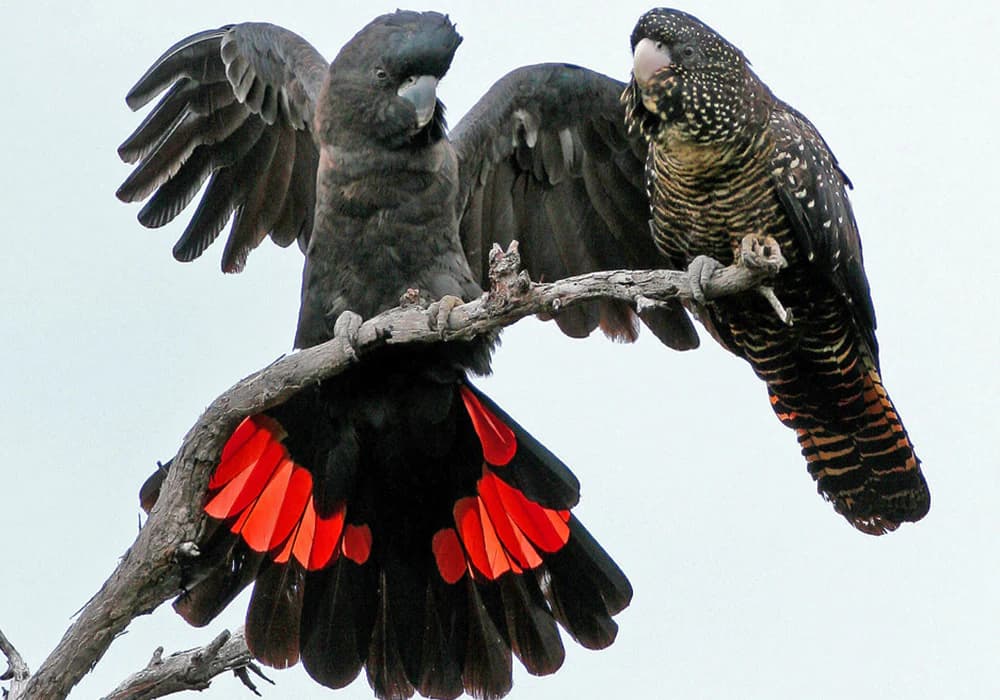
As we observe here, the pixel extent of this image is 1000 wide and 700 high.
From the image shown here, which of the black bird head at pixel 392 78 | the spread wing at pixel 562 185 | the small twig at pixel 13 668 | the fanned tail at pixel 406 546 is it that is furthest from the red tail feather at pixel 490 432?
the small twig at pixel 13 668

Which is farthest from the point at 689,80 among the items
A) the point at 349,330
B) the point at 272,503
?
the point at 272,503

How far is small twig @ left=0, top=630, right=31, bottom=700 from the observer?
4.27 m

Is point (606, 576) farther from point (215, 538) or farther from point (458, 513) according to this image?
point (215, 538)

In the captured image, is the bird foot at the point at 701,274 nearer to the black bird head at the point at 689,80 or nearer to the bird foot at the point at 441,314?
the black bird head at the point at 689,80

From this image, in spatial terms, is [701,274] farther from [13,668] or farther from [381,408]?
[13,668]

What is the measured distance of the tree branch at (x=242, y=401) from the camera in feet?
13.1

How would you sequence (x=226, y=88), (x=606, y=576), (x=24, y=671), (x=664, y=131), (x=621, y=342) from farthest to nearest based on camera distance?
(x=621, y=342) → (x=226, y=88) → (x=606, y=576) → (x=664, y=131) → (x=24, y=671)

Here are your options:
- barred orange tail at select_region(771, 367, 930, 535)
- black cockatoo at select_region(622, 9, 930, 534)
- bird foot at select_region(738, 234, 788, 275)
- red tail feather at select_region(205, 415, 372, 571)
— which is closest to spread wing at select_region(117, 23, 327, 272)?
red tail feather at select_region(205, 415, 372, 571)

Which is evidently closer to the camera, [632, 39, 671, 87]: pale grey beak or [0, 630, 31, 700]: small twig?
[0, 630, 31, 700]: small twig

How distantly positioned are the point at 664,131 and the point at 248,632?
2309 millimetres

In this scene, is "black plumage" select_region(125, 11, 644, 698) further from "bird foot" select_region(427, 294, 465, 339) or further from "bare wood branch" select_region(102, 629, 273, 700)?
"bird foot" select_region(427, 294, 465, 339)

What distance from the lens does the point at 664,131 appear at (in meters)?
4.68

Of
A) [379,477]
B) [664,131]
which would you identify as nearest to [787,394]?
[664,131]

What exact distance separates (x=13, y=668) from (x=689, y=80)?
115 inches
